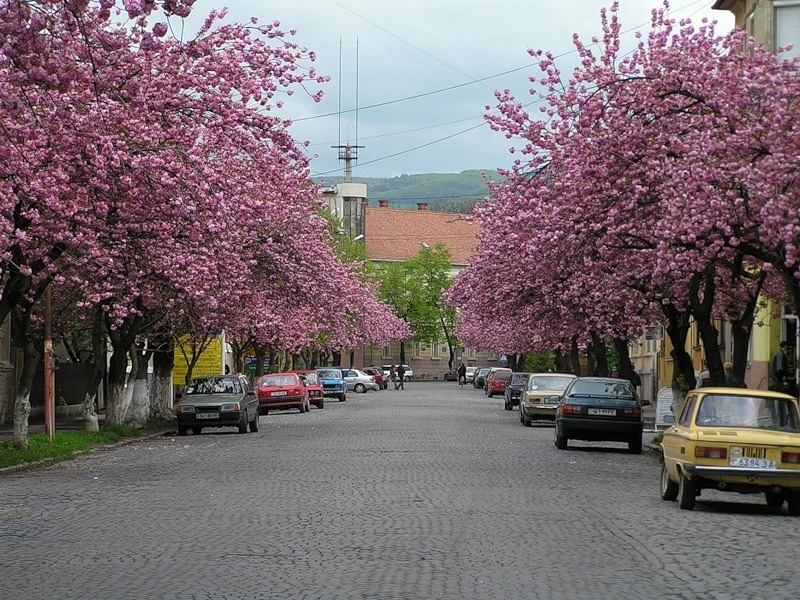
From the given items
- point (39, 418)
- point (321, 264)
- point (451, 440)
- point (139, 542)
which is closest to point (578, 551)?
point (139, 542)

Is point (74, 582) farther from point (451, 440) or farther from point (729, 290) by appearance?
point (729, 290)

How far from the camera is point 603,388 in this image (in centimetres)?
3136

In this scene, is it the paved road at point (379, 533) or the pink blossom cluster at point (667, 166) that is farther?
the pink blossom cluster at point (667, 166)

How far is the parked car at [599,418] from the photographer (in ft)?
99.2

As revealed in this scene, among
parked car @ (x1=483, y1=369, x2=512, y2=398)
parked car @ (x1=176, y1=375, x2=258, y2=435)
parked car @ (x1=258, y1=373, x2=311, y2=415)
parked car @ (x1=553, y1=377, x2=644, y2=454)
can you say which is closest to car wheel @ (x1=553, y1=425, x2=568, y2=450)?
parked car @ (x1=553, y1=377, x2=644, y2=454)

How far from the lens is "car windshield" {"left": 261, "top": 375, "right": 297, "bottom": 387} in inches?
2239

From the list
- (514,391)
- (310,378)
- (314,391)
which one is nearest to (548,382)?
(514,391)

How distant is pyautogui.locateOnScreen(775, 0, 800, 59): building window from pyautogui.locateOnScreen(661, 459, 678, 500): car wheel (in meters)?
23.7

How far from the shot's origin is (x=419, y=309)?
138 meters

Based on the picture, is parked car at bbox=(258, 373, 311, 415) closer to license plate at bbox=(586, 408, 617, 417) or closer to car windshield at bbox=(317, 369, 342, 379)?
car windshield at bbox=(317, 369, 342, 379)

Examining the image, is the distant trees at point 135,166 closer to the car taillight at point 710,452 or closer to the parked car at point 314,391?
the car taillight at point 710,452

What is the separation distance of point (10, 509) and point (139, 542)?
4.26 metres

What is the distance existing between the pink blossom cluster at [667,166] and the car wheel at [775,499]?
437 centimetres

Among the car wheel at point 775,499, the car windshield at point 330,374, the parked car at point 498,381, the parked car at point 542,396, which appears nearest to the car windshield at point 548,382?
the parked car at point 542,396
